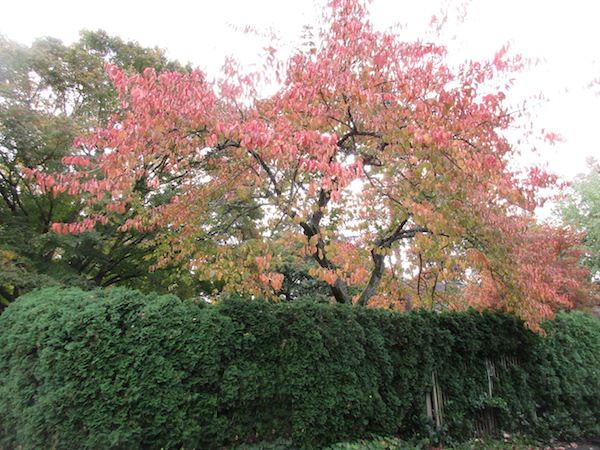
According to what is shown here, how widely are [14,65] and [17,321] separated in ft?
23.9

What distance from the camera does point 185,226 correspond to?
6.09 metres

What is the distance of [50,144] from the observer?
7.78m

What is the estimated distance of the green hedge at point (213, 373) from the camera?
11.6 feet

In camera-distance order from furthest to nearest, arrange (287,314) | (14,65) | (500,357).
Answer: (14,65)
(500,357)
(287,314)

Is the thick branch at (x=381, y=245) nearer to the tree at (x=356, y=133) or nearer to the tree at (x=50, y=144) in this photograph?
the tree at (x=356, y=133)

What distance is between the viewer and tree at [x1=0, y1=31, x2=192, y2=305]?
7559 millimetres

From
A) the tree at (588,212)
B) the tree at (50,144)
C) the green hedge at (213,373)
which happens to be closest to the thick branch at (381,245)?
the green hedge at (213,373)

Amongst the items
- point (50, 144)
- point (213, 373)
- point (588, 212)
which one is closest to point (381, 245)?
point (213, 373)

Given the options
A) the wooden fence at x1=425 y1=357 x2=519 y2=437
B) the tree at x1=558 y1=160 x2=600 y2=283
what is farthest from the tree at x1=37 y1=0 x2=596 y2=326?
the tree at x1=558 y1=160 x2=600 y2=283

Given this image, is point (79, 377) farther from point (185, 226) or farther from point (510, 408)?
point (510, 408)

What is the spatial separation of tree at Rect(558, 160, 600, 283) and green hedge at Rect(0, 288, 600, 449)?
19.5 meters

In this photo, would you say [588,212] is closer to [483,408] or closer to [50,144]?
[483,408]

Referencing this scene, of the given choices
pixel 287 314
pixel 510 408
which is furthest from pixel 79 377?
pixel 510 408

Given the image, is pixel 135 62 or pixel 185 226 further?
pixel 135 62
